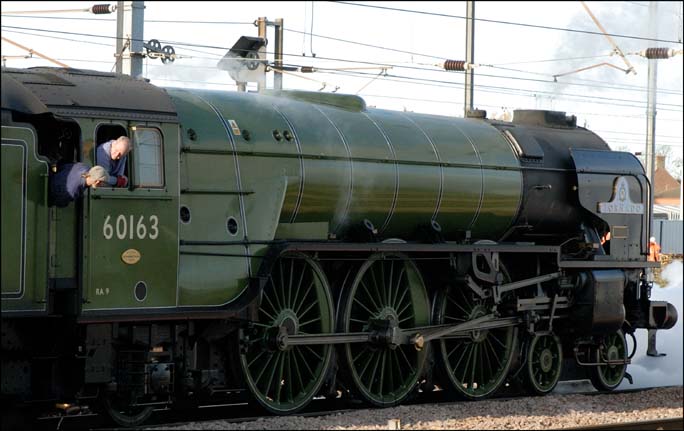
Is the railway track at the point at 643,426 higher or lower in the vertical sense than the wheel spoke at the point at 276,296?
lower

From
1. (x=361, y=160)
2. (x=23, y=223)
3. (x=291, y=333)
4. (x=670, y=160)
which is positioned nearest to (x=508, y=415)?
(x=291, y=333)

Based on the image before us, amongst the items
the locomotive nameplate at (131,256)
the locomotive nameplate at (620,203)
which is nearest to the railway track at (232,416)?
the locomotive nameplate at (131,256)

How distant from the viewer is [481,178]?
15.5 metres

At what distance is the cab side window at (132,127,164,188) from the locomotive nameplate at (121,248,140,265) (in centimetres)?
67

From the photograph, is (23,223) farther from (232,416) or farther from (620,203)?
(620,203)

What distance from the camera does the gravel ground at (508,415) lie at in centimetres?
1194

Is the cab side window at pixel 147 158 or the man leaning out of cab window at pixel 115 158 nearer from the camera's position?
the man leaning out of cab window at pixel 115 158

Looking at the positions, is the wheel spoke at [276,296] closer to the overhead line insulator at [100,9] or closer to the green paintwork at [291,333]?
the green paintwork at [291,333]

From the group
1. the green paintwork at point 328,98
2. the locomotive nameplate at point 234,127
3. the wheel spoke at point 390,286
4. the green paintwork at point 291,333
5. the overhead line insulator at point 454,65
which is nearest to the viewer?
the locomotive nameplate at point 234,127

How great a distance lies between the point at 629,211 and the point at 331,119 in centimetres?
589

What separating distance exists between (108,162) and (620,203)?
9070mm

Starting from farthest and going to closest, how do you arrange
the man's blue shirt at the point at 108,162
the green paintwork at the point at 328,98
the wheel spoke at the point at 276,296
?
the green paintwork at the point at 328,98, the wheel spoke at the point at 276,296, the man's blue shirt at the point at 108,162

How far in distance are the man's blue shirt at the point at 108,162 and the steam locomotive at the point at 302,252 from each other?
0.42ft

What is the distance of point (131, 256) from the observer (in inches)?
447
